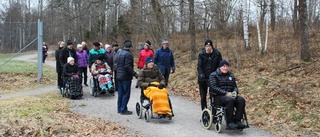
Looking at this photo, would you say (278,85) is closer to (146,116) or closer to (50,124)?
(146,116)

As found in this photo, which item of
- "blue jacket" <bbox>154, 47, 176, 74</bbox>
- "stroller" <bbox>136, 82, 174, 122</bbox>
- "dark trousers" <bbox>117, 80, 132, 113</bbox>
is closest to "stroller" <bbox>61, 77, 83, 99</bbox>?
"blue jacket" <bbox>154, 47, 176, 74</bbox>

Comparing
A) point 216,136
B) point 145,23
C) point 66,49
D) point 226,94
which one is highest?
point 145,23

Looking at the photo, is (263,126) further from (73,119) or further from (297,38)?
(297,38)

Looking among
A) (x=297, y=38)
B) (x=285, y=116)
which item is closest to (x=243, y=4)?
(x=297, y=38)

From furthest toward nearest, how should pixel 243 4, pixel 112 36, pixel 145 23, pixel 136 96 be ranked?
pixel 112 36
pixel 145 23
pixel 243 4
pixel 136 96

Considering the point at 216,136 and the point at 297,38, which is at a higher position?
the point at 297,38

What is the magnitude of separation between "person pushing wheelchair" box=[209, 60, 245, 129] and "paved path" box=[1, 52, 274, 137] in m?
0.32

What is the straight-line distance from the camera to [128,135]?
306 inches

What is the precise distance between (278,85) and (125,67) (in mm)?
5284

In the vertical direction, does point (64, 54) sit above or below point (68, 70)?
above

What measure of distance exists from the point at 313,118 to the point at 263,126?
3.96ft

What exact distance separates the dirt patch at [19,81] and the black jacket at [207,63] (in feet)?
32.1

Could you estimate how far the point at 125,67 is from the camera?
379 inches

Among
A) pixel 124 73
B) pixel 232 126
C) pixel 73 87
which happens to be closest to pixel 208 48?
pixel 232 126
